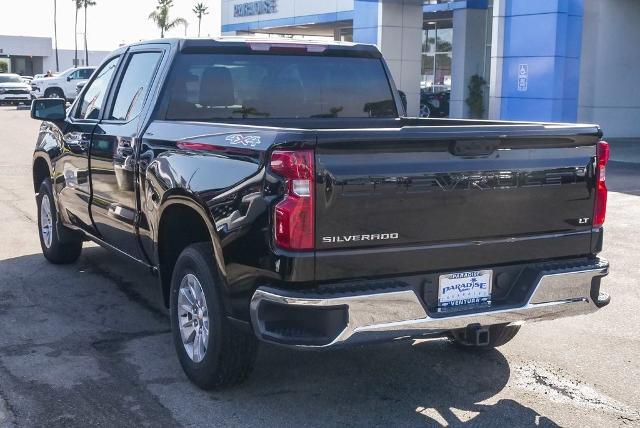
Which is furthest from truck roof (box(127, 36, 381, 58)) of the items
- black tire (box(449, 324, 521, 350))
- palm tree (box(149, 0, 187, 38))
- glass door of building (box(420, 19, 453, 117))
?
palm tree (box(149, 0, 187, 38))

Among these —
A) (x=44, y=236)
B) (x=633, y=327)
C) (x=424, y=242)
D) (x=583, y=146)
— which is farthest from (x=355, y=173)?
(x=44, y=236)

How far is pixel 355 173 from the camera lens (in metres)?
4.16

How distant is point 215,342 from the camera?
4730mm

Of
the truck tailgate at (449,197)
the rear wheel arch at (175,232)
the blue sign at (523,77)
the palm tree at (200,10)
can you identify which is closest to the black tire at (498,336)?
the truck tailgate at (449,197)

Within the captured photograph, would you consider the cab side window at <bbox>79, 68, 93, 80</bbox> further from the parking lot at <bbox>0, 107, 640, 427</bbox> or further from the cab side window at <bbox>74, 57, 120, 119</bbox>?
the parking lot at <bbox>0, 107, 640, 427</bbox>

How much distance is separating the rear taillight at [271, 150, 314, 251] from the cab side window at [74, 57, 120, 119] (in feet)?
10.7

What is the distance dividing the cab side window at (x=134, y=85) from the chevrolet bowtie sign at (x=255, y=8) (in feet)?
109

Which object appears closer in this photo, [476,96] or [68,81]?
[476,96]

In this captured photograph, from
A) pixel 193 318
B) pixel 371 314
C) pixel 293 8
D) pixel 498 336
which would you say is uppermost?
pixel 293 8

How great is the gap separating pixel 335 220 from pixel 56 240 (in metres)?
4.73

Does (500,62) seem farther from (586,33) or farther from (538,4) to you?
(586,33)

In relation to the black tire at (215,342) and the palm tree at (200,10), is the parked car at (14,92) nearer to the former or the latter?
the black tire at (215,342)

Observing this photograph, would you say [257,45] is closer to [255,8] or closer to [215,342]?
[215,342]

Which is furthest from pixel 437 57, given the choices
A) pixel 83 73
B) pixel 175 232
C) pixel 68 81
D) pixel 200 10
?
pixel 200 10
